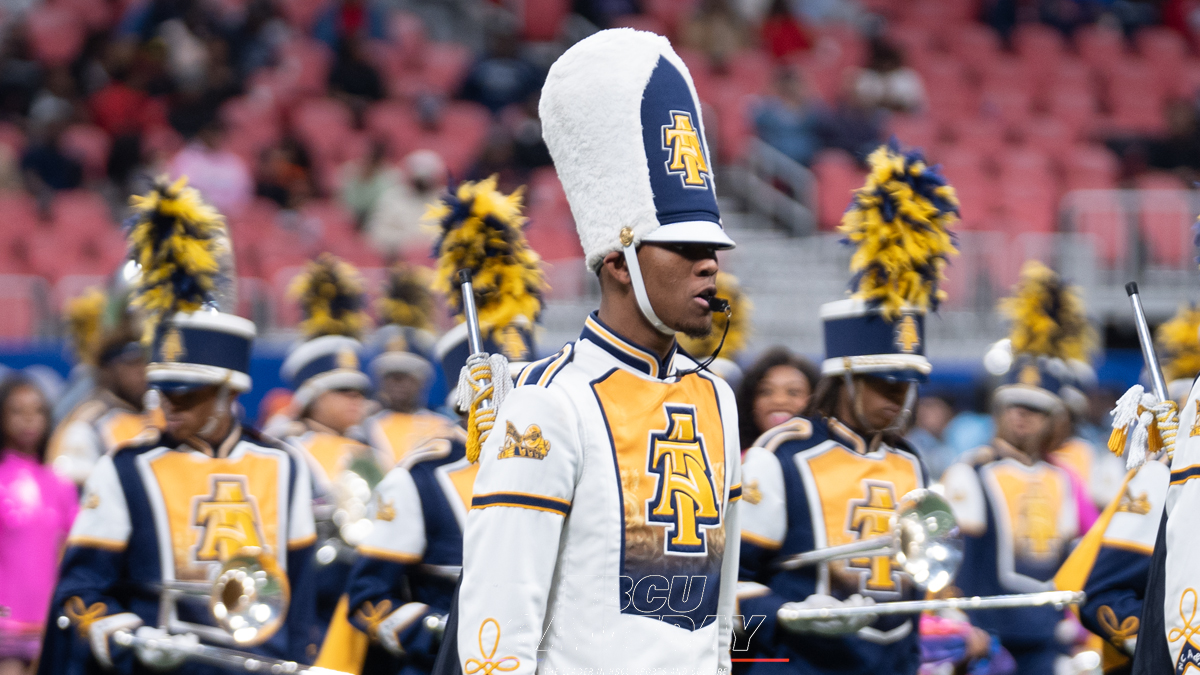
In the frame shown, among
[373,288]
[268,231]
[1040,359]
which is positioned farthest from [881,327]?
[268,231]

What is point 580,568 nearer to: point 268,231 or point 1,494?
point 1,494

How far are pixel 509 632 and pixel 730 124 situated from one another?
14200 mm

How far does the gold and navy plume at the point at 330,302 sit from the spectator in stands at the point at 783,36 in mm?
9074

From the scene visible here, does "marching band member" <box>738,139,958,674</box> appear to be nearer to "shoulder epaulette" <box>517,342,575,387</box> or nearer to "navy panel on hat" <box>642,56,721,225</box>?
"shoulder epaulette" <box>517,342,575,387</box>

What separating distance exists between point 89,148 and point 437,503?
1199 cm

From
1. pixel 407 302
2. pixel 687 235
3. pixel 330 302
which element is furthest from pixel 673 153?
pixel 407 302

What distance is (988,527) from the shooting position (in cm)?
807

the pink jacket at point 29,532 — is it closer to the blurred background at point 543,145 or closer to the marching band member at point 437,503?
the marching band member at point 437,503

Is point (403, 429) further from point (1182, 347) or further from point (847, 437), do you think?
point (847, 437)

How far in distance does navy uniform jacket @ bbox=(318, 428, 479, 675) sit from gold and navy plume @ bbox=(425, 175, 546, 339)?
21.7 inches

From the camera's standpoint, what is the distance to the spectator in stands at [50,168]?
54.2 ft

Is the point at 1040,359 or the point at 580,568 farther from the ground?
the point at 1040,359

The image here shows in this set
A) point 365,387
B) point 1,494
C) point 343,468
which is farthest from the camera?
point 365,387

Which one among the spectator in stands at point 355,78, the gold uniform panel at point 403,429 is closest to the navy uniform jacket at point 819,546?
the gold uniform panel at point 403,429
